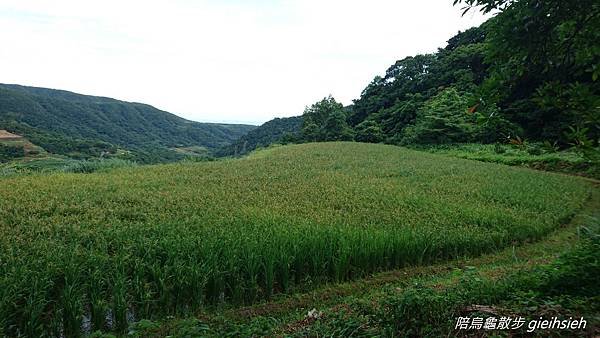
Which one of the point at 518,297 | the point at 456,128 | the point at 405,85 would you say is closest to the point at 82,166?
the point at 518,297

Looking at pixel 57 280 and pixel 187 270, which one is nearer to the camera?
pixel 57 280

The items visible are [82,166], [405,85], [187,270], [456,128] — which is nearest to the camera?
[187,270]

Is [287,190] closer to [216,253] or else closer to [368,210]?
[368,210]

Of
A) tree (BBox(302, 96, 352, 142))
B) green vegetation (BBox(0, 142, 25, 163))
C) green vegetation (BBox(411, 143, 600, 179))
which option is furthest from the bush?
green vegetation (BBox(411, 143, 600, 179))

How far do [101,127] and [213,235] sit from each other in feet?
280

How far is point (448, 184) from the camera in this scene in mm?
12484

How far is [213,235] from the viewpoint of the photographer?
5898 millimetres

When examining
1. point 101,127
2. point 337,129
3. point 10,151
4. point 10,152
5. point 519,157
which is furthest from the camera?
point 101,127

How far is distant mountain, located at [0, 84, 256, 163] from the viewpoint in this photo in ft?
150

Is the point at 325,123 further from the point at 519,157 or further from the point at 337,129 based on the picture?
the point at 519,157

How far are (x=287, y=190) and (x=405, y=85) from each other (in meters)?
38.2

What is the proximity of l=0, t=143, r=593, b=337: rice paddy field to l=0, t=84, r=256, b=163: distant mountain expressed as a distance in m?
35.4

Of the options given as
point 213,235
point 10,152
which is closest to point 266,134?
point 10,152

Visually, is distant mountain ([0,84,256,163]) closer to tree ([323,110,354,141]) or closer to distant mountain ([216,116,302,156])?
distant mountain ([216,116,302,156])
